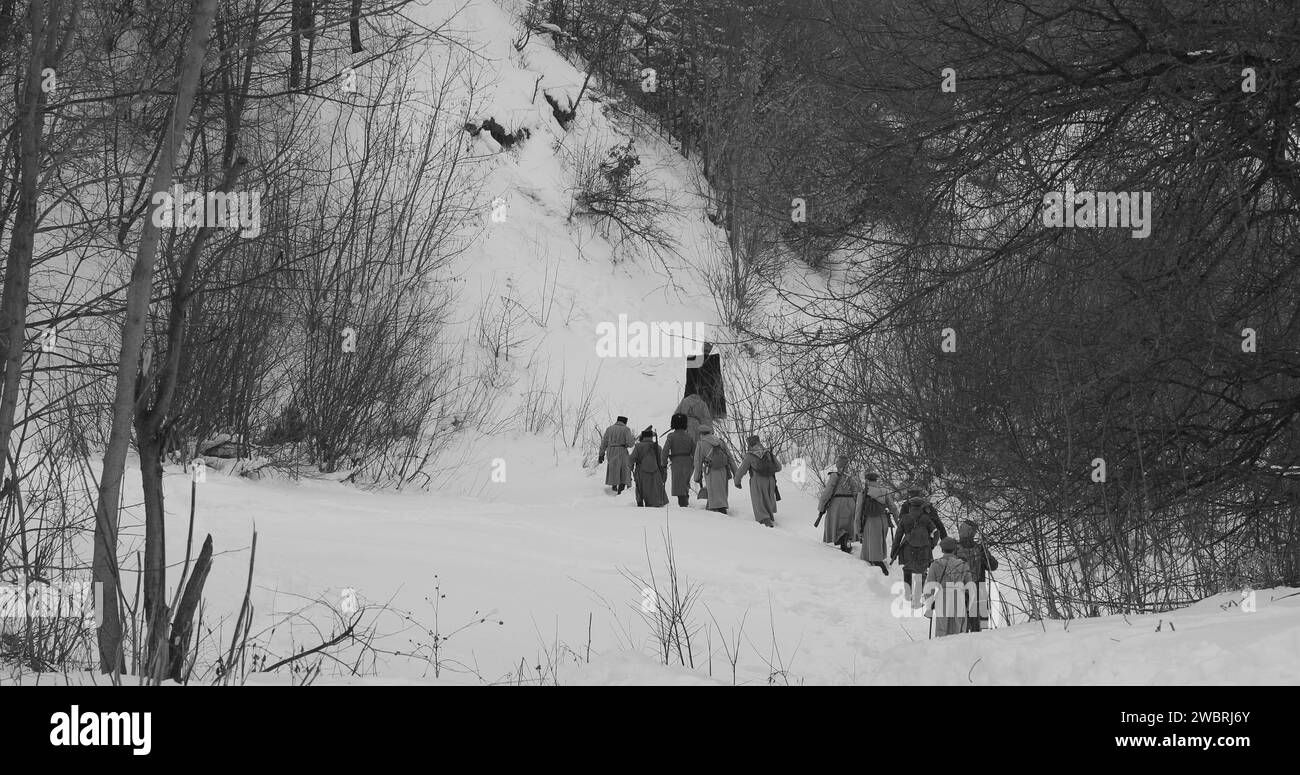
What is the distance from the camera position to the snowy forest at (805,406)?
20.2 ft

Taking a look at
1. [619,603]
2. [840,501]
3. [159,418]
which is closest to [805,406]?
[619,603]

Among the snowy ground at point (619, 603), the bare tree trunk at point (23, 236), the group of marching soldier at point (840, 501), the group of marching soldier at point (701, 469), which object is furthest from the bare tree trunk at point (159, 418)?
the group of marching soldier at point (701, 469)

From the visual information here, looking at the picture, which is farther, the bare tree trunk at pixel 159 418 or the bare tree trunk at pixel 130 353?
the bare tree trunk at pixel 130 353

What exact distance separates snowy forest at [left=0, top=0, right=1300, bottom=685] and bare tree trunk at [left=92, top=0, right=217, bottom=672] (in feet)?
0.07

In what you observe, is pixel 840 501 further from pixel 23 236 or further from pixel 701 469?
pixel 23 236

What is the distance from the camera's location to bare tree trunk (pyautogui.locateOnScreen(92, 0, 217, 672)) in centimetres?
535

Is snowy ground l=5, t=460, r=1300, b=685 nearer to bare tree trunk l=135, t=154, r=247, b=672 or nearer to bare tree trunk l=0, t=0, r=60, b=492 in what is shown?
bare tree trunk l=135, t=154, r=247, b=672

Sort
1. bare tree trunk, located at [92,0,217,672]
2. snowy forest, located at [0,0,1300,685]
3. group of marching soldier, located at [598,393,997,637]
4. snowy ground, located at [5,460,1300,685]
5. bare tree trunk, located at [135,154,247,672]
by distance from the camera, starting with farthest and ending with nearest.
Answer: group of marching soldier, located at [598,393,997,637], snowy forest, located at [0,0,1300,685], snowy ground, located at [5,460,1300,685], bare tree trunk, located at [92,0,217,672], bare tree trunk, located at [135,154,247,672]

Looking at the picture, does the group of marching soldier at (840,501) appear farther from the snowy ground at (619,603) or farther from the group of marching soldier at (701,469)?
the snowy ground at (619,603)

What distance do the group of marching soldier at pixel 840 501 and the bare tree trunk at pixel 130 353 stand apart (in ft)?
21.1

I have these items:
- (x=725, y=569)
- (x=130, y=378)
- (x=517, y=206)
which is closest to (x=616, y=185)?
(x=517, y=206)

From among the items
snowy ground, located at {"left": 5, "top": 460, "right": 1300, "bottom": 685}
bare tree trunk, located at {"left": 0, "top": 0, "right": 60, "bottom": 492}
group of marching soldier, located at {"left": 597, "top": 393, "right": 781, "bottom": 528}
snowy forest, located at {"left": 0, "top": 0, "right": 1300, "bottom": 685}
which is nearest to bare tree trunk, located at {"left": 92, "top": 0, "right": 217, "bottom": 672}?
snowy forest, located at {"left": 0, "top": 0, "right": 1300, "bottom": 685}

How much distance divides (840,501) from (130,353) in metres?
13.1

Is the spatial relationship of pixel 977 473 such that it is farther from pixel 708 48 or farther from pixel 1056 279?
pixel 708 48
